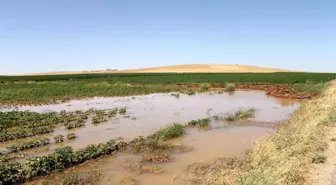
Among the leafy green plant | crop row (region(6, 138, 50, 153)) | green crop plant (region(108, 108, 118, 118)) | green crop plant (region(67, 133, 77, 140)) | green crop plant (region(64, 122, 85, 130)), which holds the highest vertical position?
the leafy green plant

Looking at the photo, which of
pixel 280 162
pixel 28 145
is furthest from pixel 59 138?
pixel 280 162

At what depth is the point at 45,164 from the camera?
9.79 meters

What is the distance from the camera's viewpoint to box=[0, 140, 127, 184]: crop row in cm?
909

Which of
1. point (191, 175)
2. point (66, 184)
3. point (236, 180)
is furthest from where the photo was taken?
point (191, 175)

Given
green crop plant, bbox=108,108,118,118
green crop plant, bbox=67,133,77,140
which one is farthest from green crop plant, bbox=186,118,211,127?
green crop plant, bbox=67,133,77,140

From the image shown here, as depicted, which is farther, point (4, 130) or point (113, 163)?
point (4, 130)

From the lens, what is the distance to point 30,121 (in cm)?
1831

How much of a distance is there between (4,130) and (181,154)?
9.11 m

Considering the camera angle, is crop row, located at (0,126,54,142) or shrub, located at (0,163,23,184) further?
→ crop row, located at (0,126,54,142)

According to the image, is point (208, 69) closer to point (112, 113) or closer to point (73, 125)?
point (112, 113)

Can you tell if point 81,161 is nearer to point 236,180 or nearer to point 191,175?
point 191,175

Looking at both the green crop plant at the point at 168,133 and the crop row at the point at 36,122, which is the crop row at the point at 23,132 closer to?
the crop row at the point at 36,122

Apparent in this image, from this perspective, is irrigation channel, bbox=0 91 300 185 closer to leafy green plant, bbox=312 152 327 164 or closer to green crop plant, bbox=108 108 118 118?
green crop plant, bbox=108 108 118 118

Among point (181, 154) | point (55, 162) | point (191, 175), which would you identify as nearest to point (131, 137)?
point (181, 154)
